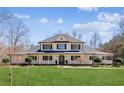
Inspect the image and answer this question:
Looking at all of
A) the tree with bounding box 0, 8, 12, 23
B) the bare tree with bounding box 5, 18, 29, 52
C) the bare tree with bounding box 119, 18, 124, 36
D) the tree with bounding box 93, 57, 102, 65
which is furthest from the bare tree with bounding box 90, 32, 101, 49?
the tree with bounding box 0, 8, 12, 23

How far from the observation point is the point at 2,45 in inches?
341

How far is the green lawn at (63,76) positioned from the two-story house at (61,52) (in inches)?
13.4

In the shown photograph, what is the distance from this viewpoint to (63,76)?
9.62 metres

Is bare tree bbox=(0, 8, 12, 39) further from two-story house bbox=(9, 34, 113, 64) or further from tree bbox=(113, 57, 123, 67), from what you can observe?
tree bbox=(113, 57, 123, 67)

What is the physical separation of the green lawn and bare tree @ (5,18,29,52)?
0.83 meters

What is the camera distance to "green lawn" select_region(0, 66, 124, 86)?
8758 millimetres

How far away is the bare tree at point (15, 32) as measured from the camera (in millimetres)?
8141

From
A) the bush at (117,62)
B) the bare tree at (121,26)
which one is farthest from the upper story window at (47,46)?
the bare tree at (121,26)

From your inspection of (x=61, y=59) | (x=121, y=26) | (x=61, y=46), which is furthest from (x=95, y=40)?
(x=61, y=46)

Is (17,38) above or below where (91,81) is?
above
